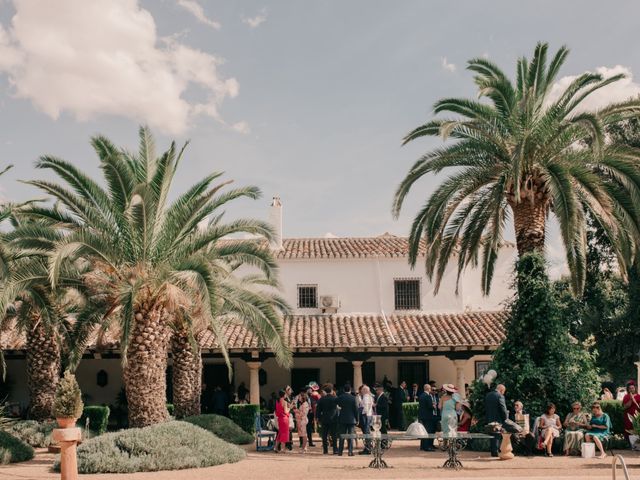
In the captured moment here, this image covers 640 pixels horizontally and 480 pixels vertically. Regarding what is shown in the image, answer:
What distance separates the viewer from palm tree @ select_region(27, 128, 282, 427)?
15758 mm

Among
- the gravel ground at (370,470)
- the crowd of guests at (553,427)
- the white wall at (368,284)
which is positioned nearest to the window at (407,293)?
the white wall at (368,284)

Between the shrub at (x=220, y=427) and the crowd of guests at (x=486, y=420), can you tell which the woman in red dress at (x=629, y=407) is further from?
the shrub at (x=220, y=427)

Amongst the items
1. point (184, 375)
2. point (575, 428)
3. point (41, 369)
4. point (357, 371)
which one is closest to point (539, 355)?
point (575, 428)

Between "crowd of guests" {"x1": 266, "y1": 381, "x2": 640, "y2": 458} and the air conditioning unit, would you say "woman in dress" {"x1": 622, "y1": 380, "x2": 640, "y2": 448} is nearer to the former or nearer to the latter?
"crowd of guests" {"x1": 266, "y1": 381, "x2": 640, "y2": 458}

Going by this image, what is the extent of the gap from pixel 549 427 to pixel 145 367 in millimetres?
8614

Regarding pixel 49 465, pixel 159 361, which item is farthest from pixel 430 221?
pixel 49 465

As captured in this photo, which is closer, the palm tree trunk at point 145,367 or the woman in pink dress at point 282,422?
the palm tree trunk at point 145,367

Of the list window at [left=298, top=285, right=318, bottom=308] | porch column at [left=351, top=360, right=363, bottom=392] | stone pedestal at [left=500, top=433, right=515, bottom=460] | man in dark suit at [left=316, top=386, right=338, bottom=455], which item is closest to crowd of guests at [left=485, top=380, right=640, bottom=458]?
stone pedestal at [left=500, top=433, right=515, bottom=460]

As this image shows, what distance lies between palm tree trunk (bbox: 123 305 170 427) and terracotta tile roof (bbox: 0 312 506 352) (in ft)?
26.6

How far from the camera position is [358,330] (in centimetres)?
2766

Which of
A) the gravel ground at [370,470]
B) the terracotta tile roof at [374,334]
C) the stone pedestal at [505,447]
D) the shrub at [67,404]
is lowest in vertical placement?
the gravel ground at [370,470]

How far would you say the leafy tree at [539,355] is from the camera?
666 inches

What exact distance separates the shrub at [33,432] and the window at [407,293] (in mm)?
14952

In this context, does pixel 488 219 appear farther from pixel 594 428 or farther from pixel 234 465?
pixel 234 465
